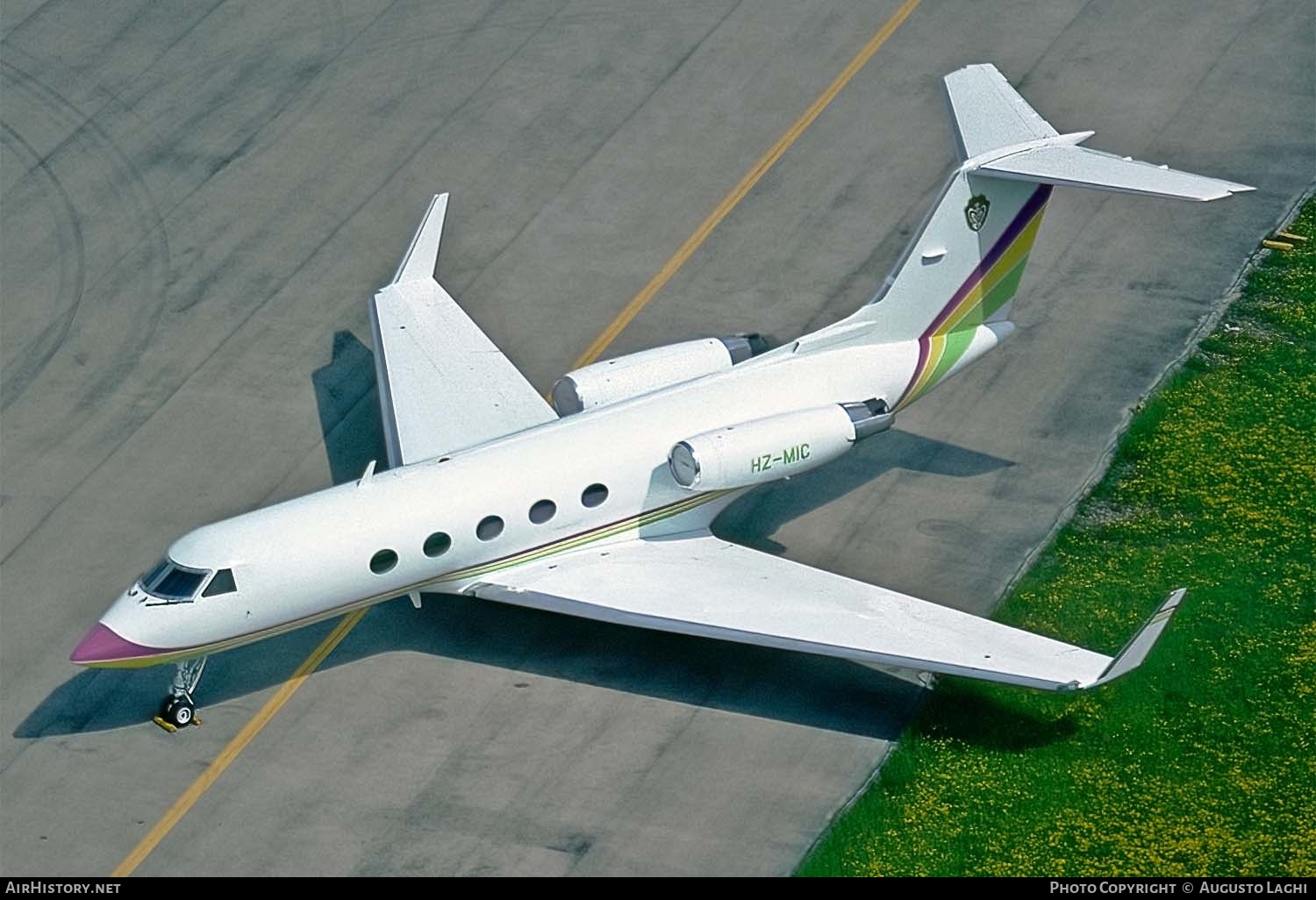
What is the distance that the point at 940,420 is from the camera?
31750 millimetres

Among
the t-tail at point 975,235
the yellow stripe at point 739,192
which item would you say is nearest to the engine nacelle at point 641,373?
the t-tail at point 975,235

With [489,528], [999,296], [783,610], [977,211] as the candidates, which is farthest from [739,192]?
[783,610]

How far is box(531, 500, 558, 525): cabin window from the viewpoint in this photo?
2698cm

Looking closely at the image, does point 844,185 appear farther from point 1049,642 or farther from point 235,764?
point 235,764

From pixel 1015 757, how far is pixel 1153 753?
1819mm

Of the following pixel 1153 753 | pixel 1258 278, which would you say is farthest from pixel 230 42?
pixel 1153 753

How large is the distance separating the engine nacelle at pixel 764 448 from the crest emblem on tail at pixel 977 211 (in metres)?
3.26

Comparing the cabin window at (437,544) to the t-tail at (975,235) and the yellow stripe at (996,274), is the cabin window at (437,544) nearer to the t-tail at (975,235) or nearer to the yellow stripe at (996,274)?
the t-tail at (975,235)

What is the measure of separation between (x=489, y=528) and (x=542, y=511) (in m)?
0.80

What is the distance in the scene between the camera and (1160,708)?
87.2ft

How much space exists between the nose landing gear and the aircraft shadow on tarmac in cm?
41

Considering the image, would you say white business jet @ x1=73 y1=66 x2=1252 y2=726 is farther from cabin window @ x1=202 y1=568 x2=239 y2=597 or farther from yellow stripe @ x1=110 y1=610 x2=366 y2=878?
yellow stripe @ x1=110 y1=610 x2=366 y2=878

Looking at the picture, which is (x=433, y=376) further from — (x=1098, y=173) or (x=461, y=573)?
(x=1098, y=173)

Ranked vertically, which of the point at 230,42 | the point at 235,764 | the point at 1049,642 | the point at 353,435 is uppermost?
the point at 230,42
